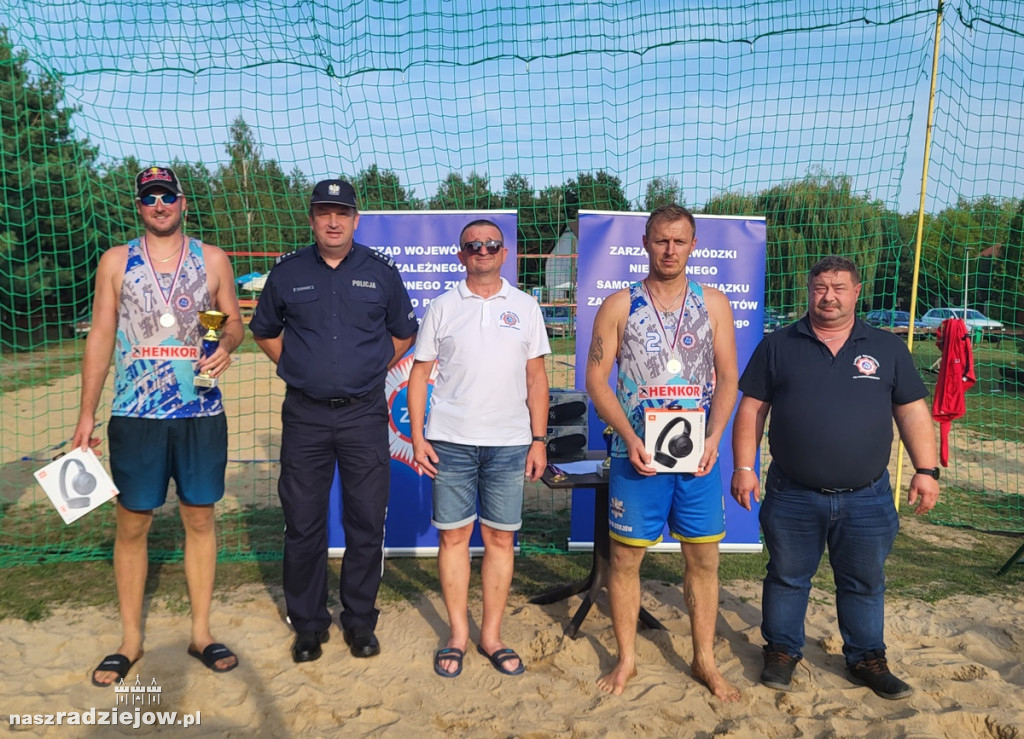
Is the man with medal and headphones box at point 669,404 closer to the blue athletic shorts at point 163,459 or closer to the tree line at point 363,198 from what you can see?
the blue athletic shorts at point 163,459

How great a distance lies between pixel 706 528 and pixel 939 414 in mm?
2807

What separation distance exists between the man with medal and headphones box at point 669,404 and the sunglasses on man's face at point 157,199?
72.5 inches

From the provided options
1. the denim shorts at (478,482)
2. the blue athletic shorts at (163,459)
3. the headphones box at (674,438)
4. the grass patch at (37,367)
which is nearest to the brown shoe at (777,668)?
the headphones box at (674,438)

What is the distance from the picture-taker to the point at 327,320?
3.19 metres

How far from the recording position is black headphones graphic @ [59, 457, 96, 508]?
298 centimetres

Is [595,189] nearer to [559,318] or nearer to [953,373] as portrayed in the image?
[559,318]

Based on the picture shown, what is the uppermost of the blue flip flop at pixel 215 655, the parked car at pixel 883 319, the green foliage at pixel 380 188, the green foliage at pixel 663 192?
the green foliage at pixel 663 192

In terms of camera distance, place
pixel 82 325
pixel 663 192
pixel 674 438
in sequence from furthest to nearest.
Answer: pixel 82 325 → pixel 663 192 → pixel 674 438

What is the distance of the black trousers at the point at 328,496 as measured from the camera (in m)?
3.25

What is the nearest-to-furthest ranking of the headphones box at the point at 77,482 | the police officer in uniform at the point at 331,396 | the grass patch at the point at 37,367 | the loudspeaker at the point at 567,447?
1. the headphones box at the point at 77,482
2. the police officer in uniform at the point at 331,396
3. the loudspeaker at the point at 567,447
4. the grass patch at the point at 37,367

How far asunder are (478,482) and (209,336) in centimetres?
130

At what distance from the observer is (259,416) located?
31.4 feet

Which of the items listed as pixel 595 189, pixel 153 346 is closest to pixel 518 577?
pixel 153 346

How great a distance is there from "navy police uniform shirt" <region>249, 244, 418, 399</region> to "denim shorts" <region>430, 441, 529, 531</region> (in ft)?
1.58
